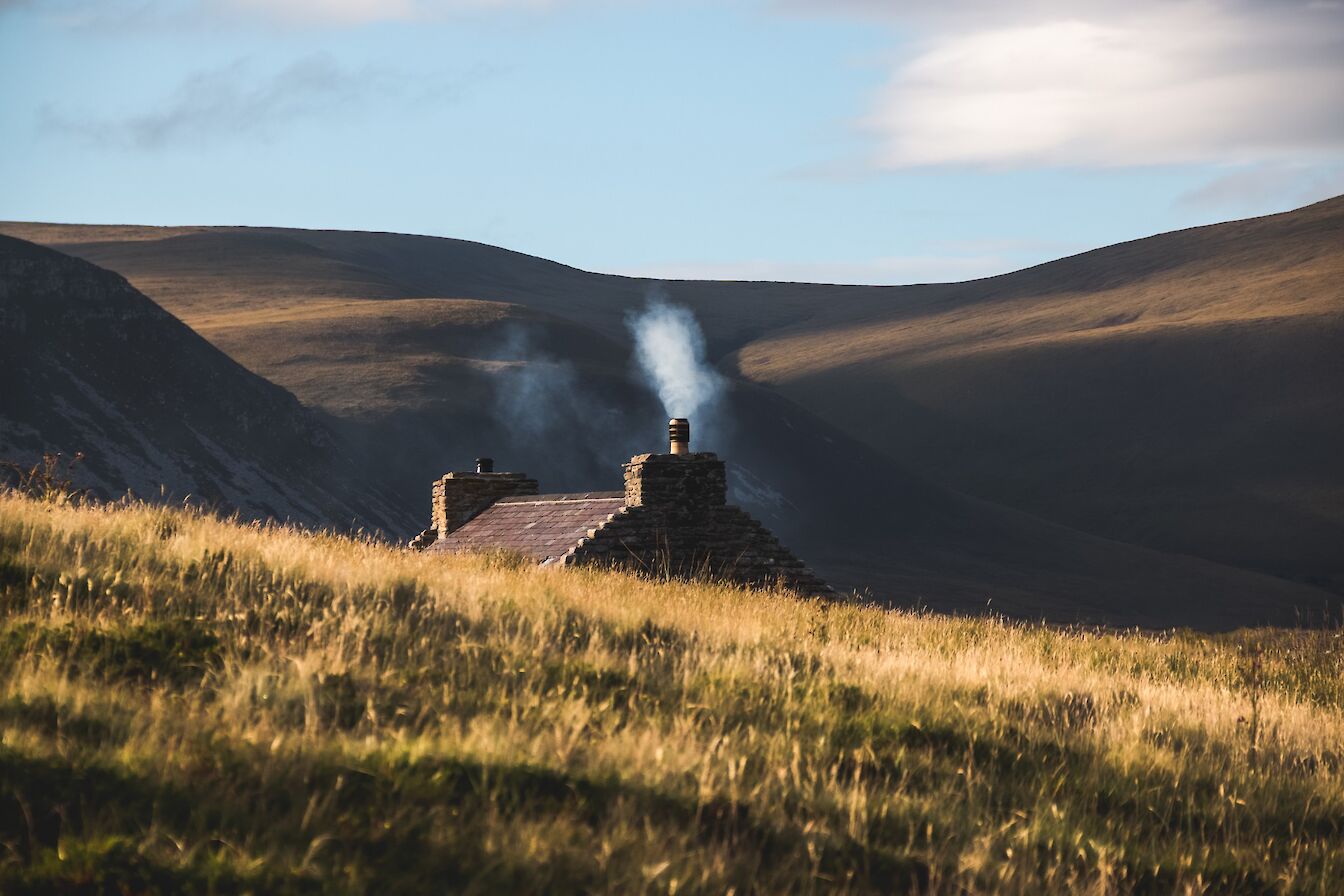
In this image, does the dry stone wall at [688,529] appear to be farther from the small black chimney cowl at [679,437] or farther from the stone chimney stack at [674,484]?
the small black chimney cowl at [679,437]

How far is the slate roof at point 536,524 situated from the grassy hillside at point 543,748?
14.4 m

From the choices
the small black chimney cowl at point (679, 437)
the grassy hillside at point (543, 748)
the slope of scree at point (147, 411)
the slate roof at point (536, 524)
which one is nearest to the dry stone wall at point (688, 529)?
the small black chimney cowl at point (679, 437)

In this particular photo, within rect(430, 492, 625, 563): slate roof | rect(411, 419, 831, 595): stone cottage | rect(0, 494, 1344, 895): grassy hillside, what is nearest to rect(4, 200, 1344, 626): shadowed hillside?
rect(430, 492, 625, 563): slate roof

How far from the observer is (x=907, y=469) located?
477 feet

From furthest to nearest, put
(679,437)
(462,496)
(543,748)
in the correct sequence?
(462,496), (679,437), (543,748)

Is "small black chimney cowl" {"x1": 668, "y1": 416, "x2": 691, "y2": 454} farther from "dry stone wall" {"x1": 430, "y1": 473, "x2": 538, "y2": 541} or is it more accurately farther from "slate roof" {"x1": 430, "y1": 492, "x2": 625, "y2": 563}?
"dry stone wall" {"x1": 430, "y1": 473, "x2": 538, "y2": 541}

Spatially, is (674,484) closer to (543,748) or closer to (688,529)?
(688,529)

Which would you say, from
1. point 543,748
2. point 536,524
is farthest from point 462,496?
point 543,748

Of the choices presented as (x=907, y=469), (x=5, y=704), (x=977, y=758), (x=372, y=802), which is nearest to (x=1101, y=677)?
(x=977, y=758)

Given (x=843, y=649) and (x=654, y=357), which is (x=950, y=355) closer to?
(x=654, y=357)

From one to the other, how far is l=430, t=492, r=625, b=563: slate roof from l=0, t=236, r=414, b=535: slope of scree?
50875mm

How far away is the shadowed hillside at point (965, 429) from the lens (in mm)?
118250

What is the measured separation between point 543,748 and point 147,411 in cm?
8804

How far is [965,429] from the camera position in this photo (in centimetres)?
17025
